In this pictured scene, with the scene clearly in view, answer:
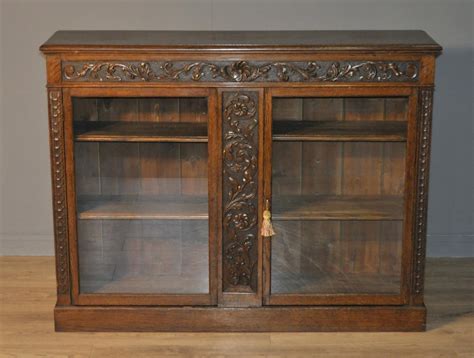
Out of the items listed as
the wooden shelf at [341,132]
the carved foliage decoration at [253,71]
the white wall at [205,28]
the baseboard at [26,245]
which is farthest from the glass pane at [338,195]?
the baseboard at [26,245]

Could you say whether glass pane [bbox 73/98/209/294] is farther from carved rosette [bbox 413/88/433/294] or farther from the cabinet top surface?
carved rosette [bbox 413/88/433/294]

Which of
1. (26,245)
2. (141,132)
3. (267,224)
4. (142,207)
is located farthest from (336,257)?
(26,245)

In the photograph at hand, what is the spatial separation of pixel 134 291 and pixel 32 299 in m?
0.48

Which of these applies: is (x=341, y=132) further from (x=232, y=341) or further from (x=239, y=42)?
(x=232, y=341)

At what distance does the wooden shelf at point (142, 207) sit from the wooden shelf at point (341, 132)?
35 centimetres

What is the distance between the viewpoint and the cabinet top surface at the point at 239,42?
259cm

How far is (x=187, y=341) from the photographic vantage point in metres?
2.75

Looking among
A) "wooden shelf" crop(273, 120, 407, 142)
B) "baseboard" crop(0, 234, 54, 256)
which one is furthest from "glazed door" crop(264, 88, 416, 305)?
"baseboard" crop(0, 234, 54, 256)

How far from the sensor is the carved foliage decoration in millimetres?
2615

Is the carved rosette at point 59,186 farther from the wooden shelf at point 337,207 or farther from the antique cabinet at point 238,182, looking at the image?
the wooden shelf at point 337,207

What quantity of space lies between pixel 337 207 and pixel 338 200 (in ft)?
0.10

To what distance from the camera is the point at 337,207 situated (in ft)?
9.21

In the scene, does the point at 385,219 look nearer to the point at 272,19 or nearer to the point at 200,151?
the point at 200,151

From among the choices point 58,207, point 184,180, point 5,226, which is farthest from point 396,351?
point 5,226
